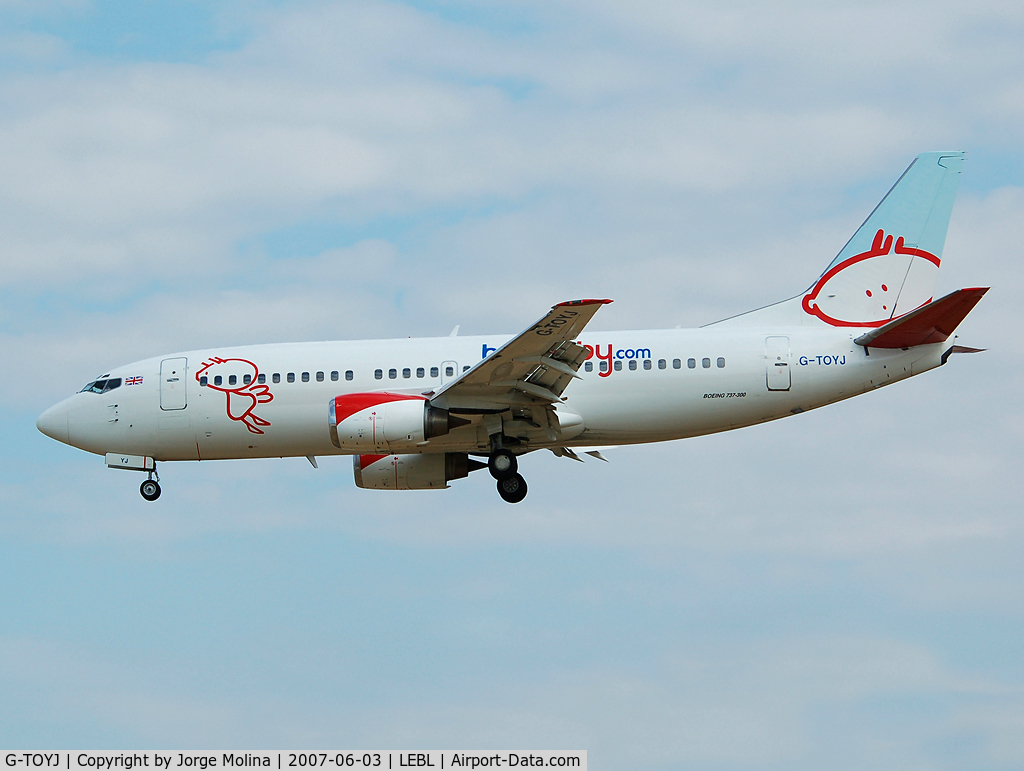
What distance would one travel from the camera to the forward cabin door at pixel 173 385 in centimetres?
3012

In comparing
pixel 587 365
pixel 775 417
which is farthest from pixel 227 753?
pixel 775 417

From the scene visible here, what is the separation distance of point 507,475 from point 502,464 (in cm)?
29

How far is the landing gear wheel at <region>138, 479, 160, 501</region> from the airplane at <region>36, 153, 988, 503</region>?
0.24 ft

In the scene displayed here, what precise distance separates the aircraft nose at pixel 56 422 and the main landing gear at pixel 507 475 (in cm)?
1041

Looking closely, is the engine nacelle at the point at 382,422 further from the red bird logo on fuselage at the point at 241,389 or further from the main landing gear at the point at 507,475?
the red bird logo on fuselage at the point at 241,389

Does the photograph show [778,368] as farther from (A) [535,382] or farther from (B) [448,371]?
(B) [448,371]

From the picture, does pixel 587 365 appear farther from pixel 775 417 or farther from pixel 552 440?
pixel 775 417

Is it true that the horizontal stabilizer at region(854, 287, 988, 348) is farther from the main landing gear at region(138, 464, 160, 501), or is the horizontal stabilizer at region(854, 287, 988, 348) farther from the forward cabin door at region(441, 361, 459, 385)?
the main landing gear at region(138, 464, 160, 501)

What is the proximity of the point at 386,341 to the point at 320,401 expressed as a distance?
2.14 metres

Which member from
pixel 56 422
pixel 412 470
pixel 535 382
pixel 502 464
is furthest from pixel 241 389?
pixel 535 382

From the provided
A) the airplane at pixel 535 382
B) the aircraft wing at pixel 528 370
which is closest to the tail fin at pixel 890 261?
the airplane at pixel 535 382

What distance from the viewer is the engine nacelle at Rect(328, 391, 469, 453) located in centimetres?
2734

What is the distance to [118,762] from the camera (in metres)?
20.5
